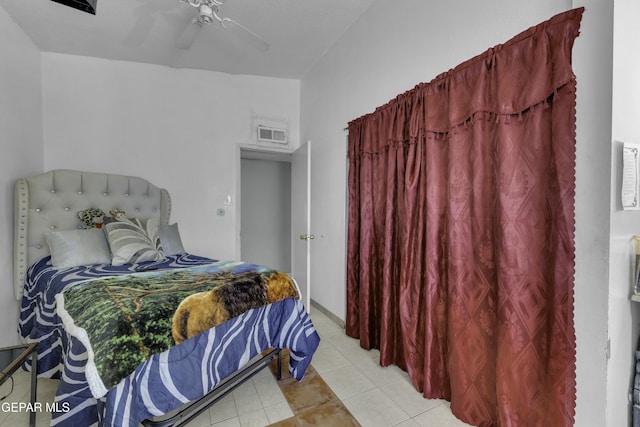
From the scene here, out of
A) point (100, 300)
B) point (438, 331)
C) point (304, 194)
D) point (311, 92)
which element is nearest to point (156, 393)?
point (100, 300)

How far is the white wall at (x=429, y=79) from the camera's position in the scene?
1040mm

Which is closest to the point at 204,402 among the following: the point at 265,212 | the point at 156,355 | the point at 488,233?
the point at 156,355

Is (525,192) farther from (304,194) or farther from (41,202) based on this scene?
(41,202)

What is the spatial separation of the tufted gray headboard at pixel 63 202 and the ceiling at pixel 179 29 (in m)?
1.26

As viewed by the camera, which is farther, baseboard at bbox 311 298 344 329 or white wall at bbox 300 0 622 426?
baseboard at bbox 311 298 344 329

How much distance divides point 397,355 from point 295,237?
1.89m

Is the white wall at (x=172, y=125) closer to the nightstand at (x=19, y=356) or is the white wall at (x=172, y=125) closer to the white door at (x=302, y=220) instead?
the white door at (x=302, y=220)

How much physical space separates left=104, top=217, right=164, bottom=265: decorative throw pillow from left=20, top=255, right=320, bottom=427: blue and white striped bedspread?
120mm

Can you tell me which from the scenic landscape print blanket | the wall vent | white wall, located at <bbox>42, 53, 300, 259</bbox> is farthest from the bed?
the wall vent

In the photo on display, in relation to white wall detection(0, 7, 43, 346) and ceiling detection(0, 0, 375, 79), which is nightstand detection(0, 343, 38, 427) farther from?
ceiling detection(0, 0, 375, 79)

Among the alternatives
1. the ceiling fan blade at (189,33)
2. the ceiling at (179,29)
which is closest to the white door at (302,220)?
the ceiling at (179,29)

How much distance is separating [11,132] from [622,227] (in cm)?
387

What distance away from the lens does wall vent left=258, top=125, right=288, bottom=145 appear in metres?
3.64

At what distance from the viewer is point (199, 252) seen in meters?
3.37
